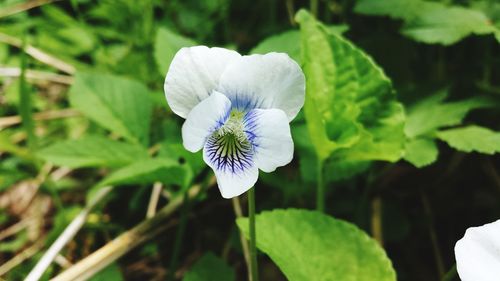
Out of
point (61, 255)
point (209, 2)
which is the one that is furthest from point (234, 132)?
point (209, 2)

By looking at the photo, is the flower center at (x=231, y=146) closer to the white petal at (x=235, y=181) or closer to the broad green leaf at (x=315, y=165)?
the white petal at (x=235, y=181)

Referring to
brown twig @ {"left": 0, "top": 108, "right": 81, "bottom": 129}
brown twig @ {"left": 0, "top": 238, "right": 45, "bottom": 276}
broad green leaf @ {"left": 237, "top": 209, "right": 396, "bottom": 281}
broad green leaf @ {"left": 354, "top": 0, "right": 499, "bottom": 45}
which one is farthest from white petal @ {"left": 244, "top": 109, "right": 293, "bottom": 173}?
brown twig @ {"left": 0, "top": 108, "right": 81, "bottom": 129}

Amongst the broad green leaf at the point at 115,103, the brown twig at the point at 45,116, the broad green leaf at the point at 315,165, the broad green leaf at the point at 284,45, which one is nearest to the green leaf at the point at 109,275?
the broad green leaf at the point at 115,103

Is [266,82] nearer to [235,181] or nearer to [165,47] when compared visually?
[235,181]

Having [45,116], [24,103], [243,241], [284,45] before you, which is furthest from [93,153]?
[45,116]

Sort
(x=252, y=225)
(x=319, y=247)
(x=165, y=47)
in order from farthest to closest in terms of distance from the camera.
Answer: (x=165, y=47) < (x=319, y=247) < (x=252, y=225)

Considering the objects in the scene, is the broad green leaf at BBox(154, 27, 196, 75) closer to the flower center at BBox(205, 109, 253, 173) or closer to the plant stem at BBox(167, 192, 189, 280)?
the plant stem at BBox(167, 192, 189, 280)
